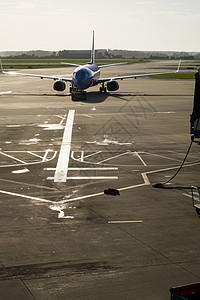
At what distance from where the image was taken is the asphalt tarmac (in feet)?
42.6

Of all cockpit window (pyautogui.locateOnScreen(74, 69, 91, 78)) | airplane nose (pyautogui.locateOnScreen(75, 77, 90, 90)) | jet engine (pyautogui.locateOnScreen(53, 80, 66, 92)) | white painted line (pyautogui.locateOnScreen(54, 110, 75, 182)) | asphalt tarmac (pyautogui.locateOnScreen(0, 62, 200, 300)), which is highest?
cockpit window (pyautogui.locateOnScreen(74, 69, 91, 78))

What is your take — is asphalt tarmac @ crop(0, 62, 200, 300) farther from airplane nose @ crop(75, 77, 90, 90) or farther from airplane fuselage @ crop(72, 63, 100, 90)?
airplane fuselage @ crop(72, 63, 100, 90)

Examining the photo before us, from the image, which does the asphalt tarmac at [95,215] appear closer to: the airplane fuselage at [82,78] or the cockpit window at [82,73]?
the airplane fuselage at [82,78]

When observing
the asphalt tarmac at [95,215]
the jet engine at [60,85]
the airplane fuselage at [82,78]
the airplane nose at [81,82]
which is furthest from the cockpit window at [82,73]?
the asphalt tarmac at [95,215]

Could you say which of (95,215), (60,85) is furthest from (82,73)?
(95,215)

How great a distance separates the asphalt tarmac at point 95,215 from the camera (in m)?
13.0

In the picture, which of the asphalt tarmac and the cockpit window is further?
the cockpit window

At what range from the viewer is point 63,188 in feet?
74.4

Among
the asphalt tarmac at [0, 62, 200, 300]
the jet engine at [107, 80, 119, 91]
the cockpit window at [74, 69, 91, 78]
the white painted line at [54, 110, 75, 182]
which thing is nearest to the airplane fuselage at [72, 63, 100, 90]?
the cockpit window at [74, 69, 91, 78]

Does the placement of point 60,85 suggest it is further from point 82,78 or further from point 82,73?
point 82,78

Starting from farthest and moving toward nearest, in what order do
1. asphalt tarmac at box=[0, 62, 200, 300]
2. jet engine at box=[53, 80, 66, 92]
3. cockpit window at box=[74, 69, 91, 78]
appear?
jet engine at box=[53, 80, 66, 92]
cockpit window at box=[74, 69, 91, 78]
asphalt tarmac at box=[0, 62, 200, 300]

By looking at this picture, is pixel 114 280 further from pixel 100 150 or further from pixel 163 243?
pixel 100 150

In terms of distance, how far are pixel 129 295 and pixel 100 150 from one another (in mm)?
20378

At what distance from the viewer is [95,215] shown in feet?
61.1
